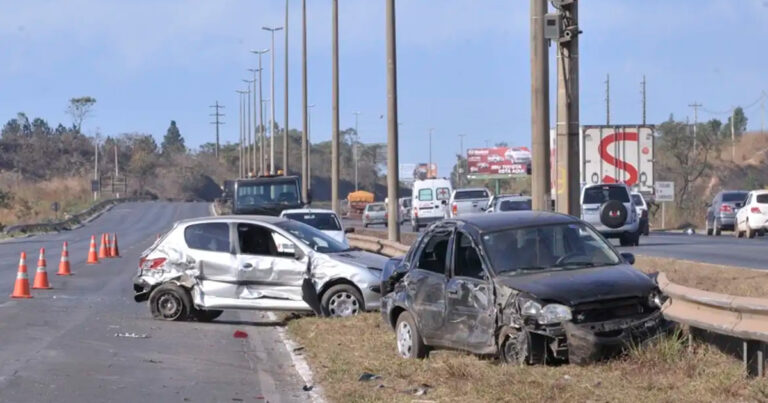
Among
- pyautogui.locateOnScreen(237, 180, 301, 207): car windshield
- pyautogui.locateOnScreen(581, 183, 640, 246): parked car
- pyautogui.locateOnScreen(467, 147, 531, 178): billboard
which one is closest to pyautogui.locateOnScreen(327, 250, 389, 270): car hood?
pyautogui.locateOnScreen(581, 183, 640, 246): parked car

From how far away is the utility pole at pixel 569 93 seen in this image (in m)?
16.4

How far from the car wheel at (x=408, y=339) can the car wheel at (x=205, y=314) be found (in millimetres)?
5092

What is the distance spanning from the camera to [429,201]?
176 feet

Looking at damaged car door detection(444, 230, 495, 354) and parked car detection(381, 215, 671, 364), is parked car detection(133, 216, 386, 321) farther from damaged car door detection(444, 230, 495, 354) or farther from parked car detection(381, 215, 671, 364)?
damaged car door detection(444, 230, 495, 354)

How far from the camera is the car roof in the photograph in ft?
37.7

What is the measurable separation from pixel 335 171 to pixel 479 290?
94.7 feet

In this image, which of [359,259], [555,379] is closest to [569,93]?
[359,259]

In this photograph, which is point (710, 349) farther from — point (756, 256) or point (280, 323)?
point (756, 256)

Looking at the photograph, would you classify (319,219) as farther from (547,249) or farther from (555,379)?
(555,379)

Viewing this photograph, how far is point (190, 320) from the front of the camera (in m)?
16.8

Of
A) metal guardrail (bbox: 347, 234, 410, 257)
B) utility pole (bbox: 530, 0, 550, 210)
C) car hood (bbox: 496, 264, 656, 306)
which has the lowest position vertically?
metal guardrail (bbox: 347, 234, 410, 257)

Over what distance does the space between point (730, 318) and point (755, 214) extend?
30269 millimetres

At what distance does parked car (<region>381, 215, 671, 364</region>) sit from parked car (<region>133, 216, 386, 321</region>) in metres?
3.32

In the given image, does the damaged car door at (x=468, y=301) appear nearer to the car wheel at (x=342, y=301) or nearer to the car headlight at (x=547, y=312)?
the car headlight at (x=547, y=312)
